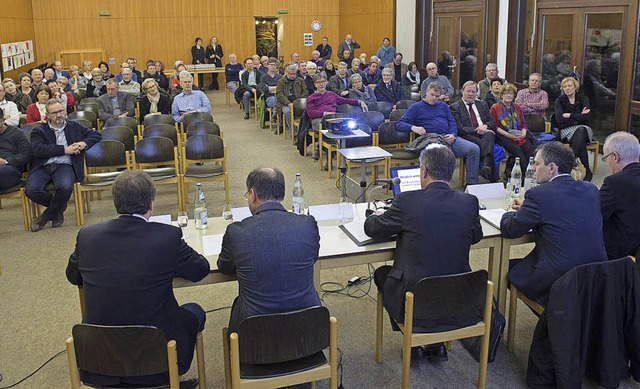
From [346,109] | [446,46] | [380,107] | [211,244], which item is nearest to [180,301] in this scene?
[211,244]

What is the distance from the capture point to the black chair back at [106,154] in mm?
6762

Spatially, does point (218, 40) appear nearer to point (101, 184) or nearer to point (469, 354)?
point (101, 184)

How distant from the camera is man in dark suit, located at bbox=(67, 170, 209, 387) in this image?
278 centimetres

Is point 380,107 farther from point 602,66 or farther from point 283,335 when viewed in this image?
point 283,335

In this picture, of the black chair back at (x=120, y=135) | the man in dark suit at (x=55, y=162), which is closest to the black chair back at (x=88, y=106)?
the black chair back at (x=120, y=135)

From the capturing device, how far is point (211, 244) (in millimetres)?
3686

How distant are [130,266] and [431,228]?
1495 mm

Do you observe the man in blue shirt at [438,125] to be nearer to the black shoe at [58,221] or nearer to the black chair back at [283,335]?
the black shoe at [58,221]

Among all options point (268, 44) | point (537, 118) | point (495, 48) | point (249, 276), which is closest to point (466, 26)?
→ point (495, 48)

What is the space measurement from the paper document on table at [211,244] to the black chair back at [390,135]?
437cm

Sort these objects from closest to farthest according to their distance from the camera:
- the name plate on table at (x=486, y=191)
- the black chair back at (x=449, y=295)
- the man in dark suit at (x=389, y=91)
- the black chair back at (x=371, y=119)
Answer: the black chair back at (x=449, y=295) → the name plate on table at (x=486, y=191) → the black chair back at (x=371, y=119) → the man in dark suit at (x=389, y=91)

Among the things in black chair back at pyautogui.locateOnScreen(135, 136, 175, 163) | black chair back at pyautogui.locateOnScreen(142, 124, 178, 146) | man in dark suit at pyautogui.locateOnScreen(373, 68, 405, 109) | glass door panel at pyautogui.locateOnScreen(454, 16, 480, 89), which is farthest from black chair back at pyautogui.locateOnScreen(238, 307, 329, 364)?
glass door panel at pyautogui.locateOnScreen(454, 16, 480, 89)

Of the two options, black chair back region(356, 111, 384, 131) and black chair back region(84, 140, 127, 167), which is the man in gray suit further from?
black chair back region(356, 111, 384, 131)

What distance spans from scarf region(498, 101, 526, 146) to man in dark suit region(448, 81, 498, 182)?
121 mm
